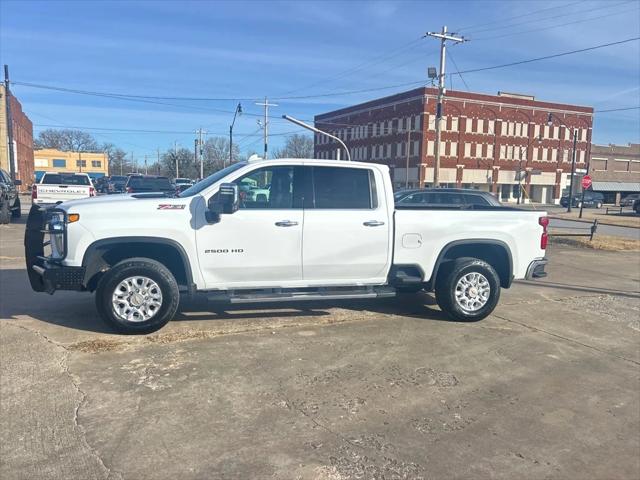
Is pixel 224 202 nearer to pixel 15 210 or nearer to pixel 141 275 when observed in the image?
pixel 141 275

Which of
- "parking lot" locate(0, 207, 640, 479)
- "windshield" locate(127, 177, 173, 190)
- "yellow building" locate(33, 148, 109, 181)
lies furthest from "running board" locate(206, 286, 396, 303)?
"yellow building" locate(33, 148, 109, 181)

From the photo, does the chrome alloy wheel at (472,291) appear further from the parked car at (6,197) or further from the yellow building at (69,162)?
the yellow building at (69,162)

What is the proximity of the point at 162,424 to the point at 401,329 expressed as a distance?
133 inches

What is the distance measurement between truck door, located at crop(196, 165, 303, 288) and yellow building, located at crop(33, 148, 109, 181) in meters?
99.9

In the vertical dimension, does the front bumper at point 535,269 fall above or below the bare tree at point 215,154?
below

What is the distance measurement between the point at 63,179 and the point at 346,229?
55.9ft

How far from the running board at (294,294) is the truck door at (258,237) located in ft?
0.36

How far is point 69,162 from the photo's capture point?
10725 cm

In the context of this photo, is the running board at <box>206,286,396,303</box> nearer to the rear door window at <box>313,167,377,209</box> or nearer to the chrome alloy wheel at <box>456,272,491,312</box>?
the chrome alloy wheel at <box>456,272,491,312</box>

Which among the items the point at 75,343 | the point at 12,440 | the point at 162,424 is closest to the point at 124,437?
the point at 162,424

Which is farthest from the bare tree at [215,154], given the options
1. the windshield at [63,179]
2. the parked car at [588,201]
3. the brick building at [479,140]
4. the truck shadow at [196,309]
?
the truck shadow at [196,309]

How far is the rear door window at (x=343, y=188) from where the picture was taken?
6422 mm

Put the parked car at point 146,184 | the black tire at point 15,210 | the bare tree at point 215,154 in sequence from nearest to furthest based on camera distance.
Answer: the black tire at point 15,210, the parked car at point 146,184, the bare tree at point 215,154

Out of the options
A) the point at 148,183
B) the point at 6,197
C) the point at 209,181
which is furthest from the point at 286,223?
the point at 148,183
